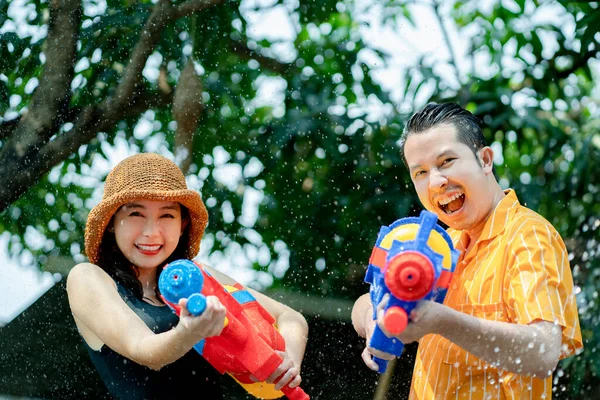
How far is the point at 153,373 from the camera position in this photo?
2219 millimetres

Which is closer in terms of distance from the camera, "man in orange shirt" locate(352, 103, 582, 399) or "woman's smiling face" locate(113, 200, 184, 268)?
"man in orange shirt" locate(352, 103, 582, 399)

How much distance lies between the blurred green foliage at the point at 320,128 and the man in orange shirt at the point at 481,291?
1887 millimetres

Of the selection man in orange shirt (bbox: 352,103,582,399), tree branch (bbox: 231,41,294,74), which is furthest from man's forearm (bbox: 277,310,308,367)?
tree branch (bbox: 231,41,294,74)

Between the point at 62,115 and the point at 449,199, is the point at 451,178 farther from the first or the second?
the point at 62,115

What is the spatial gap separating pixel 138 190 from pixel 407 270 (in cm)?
95

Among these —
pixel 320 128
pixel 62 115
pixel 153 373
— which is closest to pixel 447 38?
pixel 320 128

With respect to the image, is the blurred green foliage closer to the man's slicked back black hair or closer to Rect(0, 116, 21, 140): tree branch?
Rect(0, 116, 21, 140): tree branch

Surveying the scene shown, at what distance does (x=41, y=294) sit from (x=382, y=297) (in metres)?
3.24

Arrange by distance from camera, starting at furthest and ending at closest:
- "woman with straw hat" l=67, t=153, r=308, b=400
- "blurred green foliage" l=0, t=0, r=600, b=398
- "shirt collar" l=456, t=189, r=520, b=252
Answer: "blurred green foliage" l=0, t=0, r=600, b=398, "woman with straw hat" l=67, t=153, r=308, b=400, "shirt collar" l=456, t=189, r=520, b=252

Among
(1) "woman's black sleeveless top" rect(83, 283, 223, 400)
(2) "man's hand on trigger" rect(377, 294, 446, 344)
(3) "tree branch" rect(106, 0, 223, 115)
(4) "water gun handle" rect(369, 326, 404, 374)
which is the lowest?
(1) "woman's black sleeveless top" rect(83, 283, 223, 400)

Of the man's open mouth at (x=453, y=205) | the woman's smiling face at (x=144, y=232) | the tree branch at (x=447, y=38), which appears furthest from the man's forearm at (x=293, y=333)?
the tree branch at (x=447, y=38)

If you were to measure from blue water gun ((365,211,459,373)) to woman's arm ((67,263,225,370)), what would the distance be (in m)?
0.35

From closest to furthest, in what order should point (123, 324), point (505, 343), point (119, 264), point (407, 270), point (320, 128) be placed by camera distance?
point (407, 270), point (505, 343), point (123, 324), point (119, 264), point (320, 128)

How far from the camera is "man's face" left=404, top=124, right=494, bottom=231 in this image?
193cm
